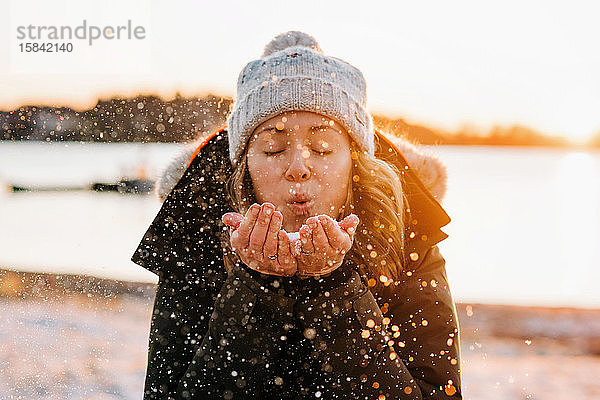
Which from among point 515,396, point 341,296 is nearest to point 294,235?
point 341,296

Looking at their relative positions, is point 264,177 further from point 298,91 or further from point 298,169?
point 298,91

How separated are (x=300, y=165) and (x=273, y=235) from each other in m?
0.25

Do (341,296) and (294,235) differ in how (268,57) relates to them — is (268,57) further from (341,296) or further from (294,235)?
(341,296)

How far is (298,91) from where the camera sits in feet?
5.40

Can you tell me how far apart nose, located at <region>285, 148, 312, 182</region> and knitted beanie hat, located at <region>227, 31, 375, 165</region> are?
6.1 inches

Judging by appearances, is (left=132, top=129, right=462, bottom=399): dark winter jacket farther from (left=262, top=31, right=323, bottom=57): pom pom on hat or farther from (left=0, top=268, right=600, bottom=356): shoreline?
(left=0, top=268, right=600, bottom=356): shoreline

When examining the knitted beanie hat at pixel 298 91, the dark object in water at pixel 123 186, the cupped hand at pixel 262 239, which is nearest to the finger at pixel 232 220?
the cupped hand at pixel 262 239

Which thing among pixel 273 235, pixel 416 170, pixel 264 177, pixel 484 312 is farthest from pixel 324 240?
pixel 484 312

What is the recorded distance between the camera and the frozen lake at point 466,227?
24.9 feet

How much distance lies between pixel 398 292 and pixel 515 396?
2727 mm

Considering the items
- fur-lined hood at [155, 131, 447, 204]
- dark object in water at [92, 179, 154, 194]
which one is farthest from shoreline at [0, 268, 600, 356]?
dark object in water at [92, 179, 154, 194]

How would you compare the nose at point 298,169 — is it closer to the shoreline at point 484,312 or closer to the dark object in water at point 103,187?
the shoreline at point 484,312

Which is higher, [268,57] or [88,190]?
[268,57]

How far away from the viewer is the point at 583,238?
12078mm
